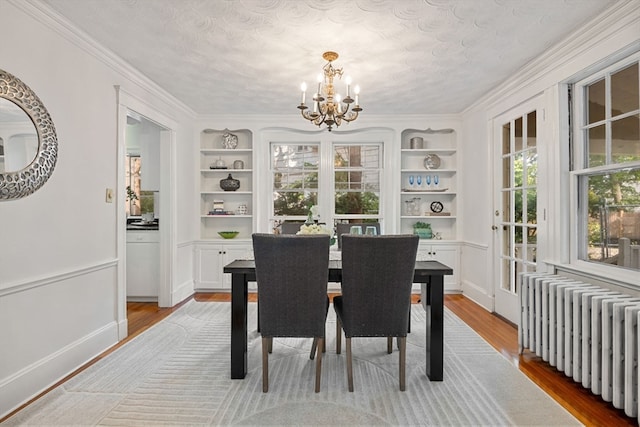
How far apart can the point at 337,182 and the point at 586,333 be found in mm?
3586

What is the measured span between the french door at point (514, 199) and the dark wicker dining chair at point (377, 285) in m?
1.79

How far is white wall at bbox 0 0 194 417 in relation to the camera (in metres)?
2.09

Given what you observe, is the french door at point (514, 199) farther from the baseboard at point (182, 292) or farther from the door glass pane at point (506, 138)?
the baseboard at point (182, 292)

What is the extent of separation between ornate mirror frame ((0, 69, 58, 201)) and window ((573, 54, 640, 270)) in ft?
12.0

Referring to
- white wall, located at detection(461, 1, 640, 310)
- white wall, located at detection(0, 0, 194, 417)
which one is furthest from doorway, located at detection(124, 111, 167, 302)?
white wall, located at detection(461, 1, 640, 310)

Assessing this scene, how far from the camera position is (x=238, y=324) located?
2.38 metres

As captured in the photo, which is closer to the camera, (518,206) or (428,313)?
(428,313)

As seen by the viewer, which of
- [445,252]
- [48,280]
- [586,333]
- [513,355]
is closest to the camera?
[586,333]

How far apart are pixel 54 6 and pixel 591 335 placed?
3.82 m

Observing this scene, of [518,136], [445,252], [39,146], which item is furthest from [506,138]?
[39,146]

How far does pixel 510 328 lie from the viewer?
3.48m

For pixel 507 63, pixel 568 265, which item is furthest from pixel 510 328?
pixel 507 63

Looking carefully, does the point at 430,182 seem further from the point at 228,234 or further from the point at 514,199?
the point at 228,234

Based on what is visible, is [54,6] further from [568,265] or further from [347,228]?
[568,265]
